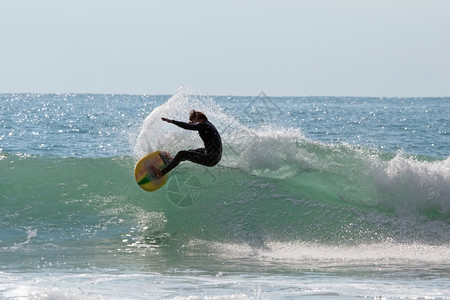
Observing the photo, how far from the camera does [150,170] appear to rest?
40.4 ft

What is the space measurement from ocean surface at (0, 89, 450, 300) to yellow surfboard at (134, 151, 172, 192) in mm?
734

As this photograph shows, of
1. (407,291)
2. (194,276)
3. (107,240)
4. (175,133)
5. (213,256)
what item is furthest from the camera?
(175,133)

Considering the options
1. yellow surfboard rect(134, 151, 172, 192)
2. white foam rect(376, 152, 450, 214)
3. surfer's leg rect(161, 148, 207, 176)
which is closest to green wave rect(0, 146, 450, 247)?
white foam rect(376, 152, 450, 214)

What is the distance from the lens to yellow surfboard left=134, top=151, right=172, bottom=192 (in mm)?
12195

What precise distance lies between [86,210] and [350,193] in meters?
4.90

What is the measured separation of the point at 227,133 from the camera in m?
14.6

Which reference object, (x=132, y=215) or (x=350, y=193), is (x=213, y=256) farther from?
(x=350, y=193)

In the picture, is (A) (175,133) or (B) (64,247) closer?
(B) (64,247)

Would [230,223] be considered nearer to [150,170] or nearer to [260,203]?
[260,203]

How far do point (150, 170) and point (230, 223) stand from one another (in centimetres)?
165

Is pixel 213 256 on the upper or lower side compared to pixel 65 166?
lower

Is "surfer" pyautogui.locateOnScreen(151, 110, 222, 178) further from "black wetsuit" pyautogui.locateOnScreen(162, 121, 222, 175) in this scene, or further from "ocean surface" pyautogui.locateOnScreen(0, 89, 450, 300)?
"ocean surface" pyautogui.locateOnScreen(0, 89, 450, 300)

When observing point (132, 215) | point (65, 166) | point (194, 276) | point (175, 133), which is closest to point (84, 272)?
point (194, 276)

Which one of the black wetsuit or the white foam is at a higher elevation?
the black wetsuit
